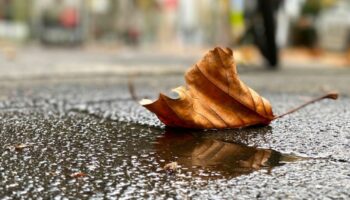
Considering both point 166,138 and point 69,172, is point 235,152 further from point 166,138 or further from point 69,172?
point 69,172

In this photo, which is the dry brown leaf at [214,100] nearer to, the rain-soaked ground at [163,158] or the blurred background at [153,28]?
the rain-soaked ground at [163,158]

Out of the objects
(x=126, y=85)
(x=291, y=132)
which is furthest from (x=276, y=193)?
(x=126, y=85)

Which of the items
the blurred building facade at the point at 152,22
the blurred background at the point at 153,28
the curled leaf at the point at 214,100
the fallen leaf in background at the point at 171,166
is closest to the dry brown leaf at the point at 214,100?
the curled leaf at the point at 214,100

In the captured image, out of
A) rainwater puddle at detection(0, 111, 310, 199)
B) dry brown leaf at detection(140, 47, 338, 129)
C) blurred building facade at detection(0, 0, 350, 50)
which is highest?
blurred building facade at detection(0, 0, 350, 50)

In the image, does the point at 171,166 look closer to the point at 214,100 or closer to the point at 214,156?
the point at 214,156

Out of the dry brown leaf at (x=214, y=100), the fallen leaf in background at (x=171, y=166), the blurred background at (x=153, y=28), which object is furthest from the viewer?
the blurred background at (x=153, y=28)

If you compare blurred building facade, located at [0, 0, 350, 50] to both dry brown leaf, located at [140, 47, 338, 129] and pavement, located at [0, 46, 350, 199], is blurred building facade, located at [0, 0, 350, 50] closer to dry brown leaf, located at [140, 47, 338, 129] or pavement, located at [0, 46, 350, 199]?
pavement, located at [0, 46, 350, 199]

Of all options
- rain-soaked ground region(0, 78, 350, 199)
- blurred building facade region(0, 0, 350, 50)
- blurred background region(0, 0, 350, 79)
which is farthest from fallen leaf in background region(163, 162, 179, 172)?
blurred building facade region(0, 0, 350, 50)
